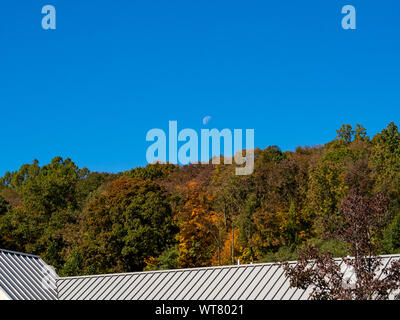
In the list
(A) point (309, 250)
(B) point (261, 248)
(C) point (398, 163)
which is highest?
(C) point (398, 163)

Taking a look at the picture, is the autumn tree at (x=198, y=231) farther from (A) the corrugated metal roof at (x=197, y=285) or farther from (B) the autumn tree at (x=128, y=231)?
(A) the corrugated metal roof at (x=197, y=285)

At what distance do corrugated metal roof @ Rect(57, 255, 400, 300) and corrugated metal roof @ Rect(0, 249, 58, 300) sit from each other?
78cm

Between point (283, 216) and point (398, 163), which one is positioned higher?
point (398, 163)

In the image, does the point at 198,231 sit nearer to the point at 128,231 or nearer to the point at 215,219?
the point at 215,219

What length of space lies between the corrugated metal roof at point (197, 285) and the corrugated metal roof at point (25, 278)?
781mm

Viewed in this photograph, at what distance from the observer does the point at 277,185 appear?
5609cm

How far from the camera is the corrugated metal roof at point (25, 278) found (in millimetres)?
22141

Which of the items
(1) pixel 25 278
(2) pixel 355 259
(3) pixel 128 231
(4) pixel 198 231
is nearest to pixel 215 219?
(4) pixel 198 231

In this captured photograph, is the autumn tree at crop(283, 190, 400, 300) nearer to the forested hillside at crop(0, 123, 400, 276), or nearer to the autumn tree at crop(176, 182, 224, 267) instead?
the forested hillside at crop(0, 123, 400, 276)

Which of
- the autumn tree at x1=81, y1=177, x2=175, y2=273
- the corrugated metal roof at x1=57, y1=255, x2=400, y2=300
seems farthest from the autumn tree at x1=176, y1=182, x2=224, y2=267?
the corrugated metal roof at x1=57, y1=255, x2=400, y2=300
